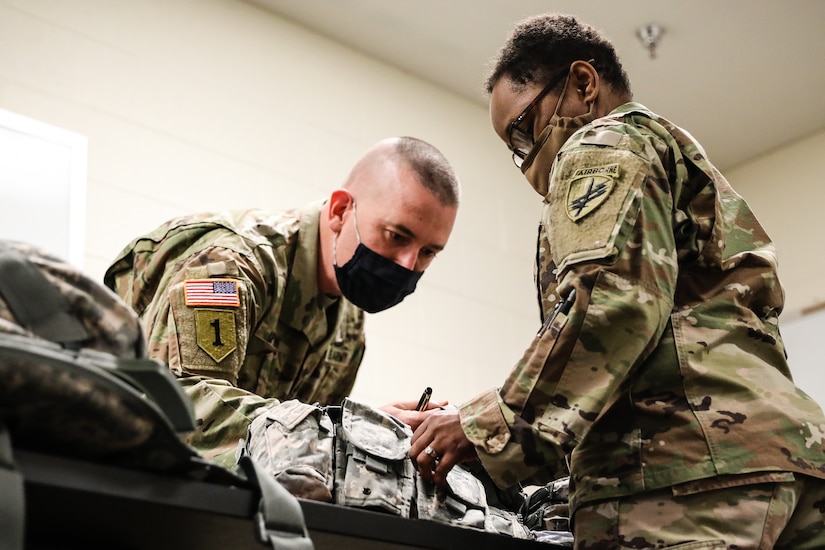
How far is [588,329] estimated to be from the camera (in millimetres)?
1373

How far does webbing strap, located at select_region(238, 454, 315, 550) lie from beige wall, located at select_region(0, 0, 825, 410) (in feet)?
6.53

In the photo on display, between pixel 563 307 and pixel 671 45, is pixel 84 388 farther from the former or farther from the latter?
pixel 671 45

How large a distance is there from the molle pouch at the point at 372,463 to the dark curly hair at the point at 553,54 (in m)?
0.71

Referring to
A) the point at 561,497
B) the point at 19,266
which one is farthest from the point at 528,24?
the point at 19,266

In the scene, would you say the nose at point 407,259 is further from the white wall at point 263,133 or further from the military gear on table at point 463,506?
the military gear on table at point 463,506

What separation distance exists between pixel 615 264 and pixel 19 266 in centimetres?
78

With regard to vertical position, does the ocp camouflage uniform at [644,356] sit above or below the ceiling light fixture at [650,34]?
below

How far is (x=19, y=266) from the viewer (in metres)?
0.96

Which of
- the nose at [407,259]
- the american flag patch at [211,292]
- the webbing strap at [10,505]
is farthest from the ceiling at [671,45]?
the webbing strap at [10,505]

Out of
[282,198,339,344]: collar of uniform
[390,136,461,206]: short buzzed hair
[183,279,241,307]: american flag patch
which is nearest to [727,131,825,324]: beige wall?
[390,136,461,206]: short buzzed hair

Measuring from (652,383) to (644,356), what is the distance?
0.05m

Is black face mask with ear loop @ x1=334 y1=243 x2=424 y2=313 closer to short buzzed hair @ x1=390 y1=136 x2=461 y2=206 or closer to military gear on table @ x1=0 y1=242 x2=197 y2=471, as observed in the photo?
short buzzed hair @ x1=390 y1=136 x2=461 y2=206

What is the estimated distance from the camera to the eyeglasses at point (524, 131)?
1.80m

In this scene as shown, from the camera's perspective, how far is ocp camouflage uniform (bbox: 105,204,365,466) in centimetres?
197
